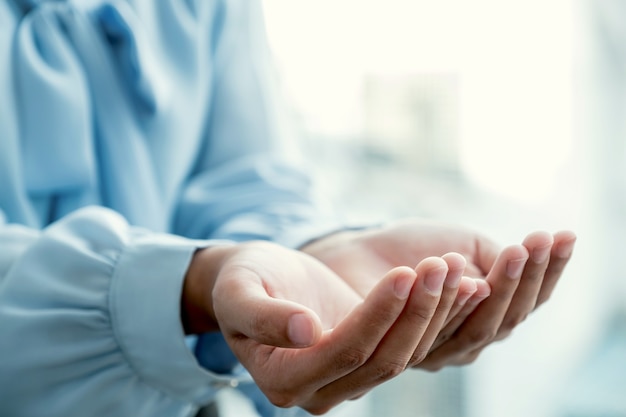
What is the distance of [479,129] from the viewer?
0.97m

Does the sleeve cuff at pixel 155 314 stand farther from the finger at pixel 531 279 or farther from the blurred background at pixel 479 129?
the blurred background at pixel 479 129

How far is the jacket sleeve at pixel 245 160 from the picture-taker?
17.1 inches

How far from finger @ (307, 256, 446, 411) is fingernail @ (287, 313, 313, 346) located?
0.04m

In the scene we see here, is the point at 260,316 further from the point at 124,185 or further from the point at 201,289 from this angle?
the point at 124,185

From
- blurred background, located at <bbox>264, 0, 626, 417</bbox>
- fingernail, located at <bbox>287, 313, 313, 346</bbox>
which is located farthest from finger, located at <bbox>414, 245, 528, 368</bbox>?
blurred background, located at <bbox>264, 0, 626, 417</bbox>

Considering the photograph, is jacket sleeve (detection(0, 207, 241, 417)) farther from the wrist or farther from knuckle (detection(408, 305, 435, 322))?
knuckle (detection(408, 305, 435, 322))

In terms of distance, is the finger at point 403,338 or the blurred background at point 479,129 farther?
the blurred background at point 479,129

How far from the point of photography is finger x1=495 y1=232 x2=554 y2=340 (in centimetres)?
30

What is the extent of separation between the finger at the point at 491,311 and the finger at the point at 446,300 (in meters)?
0.04

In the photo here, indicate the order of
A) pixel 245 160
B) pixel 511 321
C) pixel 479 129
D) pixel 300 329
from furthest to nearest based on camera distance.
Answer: pixel 479 129
pixel 245 160
pixel 511 321
pixel 300 329

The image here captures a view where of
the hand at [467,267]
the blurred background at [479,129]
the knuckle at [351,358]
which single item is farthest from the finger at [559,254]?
the blurred background at [479,129]

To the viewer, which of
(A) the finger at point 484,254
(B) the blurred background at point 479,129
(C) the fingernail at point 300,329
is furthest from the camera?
(B) the blurred background at point 479,129

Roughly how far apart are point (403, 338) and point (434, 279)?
1.1 inches

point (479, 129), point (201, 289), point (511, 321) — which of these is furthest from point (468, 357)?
point (479, 129)
